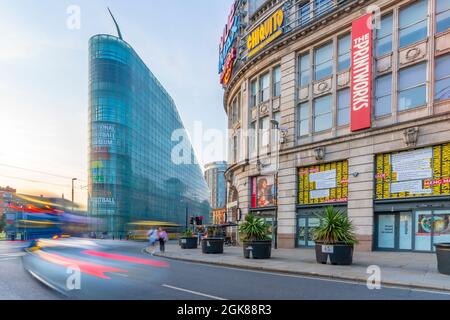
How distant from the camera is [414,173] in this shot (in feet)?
63.5

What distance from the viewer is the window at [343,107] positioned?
23109mm

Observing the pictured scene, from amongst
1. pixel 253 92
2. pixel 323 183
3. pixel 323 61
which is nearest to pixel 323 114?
pixel 323 61

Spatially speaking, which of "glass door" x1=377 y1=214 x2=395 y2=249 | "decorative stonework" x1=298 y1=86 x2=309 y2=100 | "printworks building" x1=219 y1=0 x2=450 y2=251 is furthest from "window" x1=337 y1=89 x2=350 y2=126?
"glass door" x1=377 y1=214 x2=395 y2=249

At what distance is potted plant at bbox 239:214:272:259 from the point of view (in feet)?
56.1

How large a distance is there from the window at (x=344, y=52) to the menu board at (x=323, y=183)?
6.63 meters

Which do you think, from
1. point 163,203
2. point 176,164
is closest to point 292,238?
point 163,203

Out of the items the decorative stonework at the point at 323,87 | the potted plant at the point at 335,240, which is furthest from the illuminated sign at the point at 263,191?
the potted plant at the point at 335,240

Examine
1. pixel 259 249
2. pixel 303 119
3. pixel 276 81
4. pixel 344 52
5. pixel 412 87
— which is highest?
pixel 344 52

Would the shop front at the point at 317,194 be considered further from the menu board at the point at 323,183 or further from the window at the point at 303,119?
the window at the point at 303,119

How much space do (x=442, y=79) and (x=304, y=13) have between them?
12776 millimetres

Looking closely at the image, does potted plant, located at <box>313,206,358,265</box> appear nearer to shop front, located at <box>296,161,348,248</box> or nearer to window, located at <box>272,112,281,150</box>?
shop front, located at <box>296,161,348,248</box>

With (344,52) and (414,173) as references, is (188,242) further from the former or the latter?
(344,52)

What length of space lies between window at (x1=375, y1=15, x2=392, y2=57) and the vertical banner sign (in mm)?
612
